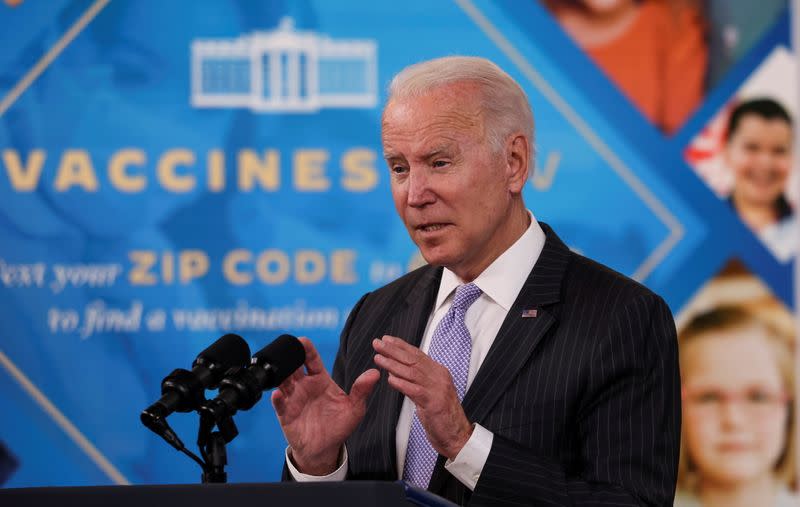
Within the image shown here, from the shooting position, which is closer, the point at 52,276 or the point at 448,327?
the point at 448,327

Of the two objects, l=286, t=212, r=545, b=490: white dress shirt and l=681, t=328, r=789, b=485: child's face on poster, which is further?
l=681, t=328, r=789, b=485: child's face on poster

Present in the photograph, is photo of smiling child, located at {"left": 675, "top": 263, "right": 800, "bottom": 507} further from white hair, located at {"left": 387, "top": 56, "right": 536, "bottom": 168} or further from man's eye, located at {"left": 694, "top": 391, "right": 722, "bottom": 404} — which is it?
white hair, located at {"left": 387, "top": 56, "right": 536, "bottom": 168}

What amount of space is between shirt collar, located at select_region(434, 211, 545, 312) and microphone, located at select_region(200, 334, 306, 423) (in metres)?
0.47

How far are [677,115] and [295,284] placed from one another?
1.51 meters

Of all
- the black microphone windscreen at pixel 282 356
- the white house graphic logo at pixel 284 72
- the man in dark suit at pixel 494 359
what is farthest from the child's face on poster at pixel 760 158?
the black microphone windscreen at pixel 282 356

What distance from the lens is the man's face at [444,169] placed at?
2242mm

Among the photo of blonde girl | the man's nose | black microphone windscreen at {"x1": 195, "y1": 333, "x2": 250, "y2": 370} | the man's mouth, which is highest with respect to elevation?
the man's nose

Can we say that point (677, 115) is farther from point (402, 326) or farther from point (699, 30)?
point (402, 326)

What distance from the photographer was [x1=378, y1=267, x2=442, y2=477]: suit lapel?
7.61 feet

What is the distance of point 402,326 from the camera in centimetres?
249

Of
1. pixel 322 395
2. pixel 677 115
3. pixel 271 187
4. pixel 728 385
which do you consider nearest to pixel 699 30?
pixel 677 115

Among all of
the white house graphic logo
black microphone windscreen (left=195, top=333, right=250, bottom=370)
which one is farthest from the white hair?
the white house graphic logo

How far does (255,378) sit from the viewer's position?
1.87m

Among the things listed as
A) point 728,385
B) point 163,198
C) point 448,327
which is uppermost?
point 163,198
